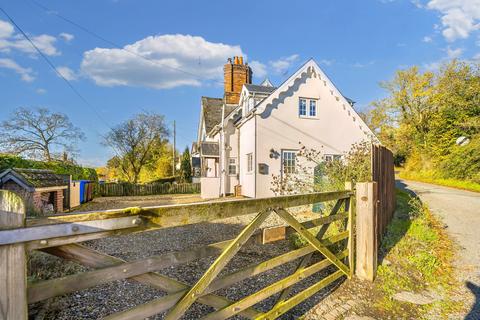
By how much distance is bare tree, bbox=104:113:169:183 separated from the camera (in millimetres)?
26484

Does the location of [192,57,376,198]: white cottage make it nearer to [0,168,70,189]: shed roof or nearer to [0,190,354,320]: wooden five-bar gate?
[0,168,70,189]: shed roof

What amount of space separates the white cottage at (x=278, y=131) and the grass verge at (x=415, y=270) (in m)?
8.28

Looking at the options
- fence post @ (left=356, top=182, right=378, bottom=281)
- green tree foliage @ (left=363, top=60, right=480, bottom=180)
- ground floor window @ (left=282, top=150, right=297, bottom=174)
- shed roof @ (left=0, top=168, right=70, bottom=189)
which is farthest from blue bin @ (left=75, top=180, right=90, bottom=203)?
green tree foliage @ (left=363, top=60, right=480, bottom=180)

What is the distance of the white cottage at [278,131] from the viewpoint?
14.2 metres

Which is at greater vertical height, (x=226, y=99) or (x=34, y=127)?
(x=226, y=99)

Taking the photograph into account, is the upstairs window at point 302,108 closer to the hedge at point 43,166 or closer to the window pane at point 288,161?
the window pane at point 288,161

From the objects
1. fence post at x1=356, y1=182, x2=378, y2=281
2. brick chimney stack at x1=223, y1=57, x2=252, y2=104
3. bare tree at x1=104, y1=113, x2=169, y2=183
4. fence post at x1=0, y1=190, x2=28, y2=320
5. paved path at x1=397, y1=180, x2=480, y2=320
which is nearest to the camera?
fence post at x1=0, y1=190, x2=28, y2=320

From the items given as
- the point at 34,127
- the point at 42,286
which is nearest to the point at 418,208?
the point at 42,286

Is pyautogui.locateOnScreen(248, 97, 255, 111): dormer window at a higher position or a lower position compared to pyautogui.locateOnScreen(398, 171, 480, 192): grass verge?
higher

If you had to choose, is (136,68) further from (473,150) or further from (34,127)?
(473,150)

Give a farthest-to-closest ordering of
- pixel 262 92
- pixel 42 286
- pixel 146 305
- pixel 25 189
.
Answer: pixel 262 92, pixel 25 189, pixel 146 305, pixel 42 286

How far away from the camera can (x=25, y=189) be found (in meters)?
8.40

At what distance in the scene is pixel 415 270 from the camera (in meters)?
4.49

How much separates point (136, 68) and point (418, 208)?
2185cm
